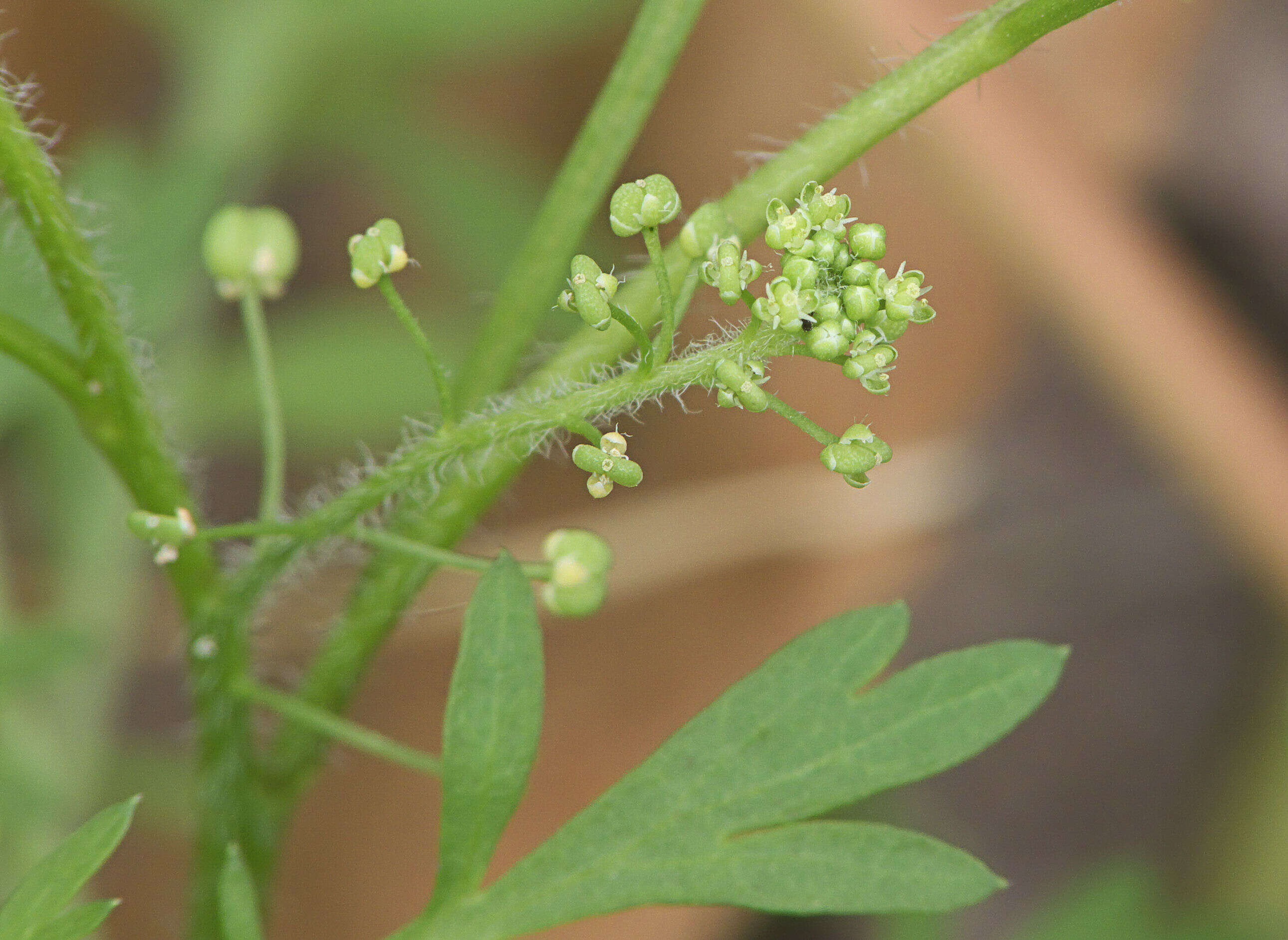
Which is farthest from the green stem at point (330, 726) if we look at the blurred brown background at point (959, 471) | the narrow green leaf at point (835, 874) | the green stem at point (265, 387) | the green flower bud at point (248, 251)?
the blurred brown background at point (959, 471)

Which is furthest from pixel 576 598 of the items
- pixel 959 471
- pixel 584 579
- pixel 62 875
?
pixel 959 471

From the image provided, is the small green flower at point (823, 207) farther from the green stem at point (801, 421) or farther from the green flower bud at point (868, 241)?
the green stem at point (801, 421)

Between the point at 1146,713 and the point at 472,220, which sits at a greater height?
the point at 472,220

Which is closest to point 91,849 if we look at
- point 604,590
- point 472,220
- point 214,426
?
point 604,590

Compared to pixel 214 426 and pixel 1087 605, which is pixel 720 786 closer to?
pixel 214 426

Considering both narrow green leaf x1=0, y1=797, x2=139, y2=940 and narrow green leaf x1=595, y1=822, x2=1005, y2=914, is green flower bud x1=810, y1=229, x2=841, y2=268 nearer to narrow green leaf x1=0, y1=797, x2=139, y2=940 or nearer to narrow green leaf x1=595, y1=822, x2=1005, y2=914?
narrow green leaf x1=595, y1=822, x2=1005, y2=914

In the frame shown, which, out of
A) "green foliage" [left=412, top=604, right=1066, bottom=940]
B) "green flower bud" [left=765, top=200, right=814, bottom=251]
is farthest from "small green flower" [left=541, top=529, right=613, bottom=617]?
"green flower bud" [left=765, top=200, right=814, bottom=251]

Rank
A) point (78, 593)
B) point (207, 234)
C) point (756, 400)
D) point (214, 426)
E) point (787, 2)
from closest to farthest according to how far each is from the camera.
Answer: point (756, 400), point (207, 234), point (78, 593), point (214, 426), point (787, 2)
